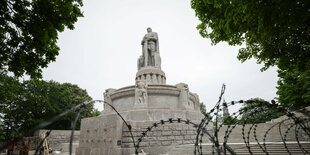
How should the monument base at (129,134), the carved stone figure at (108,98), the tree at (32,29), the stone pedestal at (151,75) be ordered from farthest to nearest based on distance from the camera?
the stone pedestal at (151,75) < the carved stone figure at (108,98) < the monument base at (129,134) < the tree at (32,29)

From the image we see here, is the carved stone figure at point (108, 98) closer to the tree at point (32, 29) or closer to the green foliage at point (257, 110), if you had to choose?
the tree at point (32, 29)

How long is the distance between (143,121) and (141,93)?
270 centimetres

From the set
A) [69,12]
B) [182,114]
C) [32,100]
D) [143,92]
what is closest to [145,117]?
[143,92]

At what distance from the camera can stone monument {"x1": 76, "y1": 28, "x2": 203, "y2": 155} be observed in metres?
9.73

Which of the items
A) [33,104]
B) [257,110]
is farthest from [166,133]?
[33,104]

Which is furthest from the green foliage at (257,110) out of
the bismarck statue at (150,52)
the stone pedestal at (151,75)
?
the bismarck statue at (150,52)

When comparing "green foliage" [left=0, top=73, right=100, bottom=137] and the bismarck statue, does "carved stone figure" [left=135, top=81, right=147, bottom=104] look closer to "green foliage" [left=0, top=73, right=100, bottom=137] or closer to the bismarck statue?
the bismarck statue

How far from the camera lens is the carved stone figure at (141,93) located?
1292 cm

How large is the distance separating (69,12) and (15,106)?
27006 millimetres

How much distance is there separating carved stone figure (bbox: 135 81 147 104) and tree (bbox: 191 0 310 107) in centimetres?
603

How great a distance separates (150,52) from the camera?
19953 mm

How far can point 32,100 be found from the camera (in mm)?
27125

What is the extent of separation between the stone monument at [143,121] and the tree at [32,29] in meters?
4.90

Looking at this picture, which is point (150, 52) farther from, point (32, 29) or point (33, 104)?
point (33, 104)
